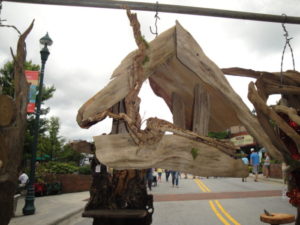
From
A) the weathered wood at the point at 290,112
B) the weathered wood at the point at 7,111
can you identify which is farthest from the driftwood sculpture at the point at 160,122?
the weathered wood at the point at 7,111

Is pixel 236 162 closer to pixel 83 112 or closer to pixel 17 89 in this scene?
pixel 83 112

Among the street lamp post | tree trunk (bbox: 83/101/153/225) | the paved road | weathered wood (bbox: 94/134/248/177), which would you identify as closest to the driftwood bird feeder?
weathered wood (bbox: 94/134/248/177)

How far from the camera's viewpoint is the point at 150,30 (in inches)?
76.3

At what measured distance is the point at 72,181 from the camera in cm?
1608

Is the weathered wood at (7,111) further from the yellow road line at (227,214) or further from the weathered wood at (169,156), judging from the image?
the yellow road line at (227,214)

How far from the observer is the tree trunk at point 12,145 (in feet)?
6.22

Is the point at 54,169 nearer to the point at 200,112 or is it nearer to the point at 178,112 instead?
the point at 178,112

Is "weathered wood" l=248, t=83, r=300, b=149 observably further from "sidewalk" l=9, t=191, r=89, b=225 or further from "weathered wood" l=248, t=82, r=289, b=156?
"sidewalk" l=9, t=191, r=89, b=225

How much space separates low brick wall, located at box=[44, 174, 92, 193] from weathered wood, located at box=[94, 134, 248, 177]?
48.1 ft

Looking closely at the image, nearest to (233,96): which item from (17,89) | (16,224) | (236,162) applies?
(236,162)

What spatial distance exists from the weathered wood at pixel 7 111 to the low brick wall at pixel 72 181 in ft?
46.3

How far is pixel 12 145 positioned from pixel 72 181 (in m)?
15.0

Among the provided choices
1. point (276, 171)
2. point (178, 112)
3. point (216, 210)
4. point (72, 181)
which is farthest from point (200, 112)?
point (276, 171)

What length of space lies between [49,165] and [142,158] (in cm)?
1589
